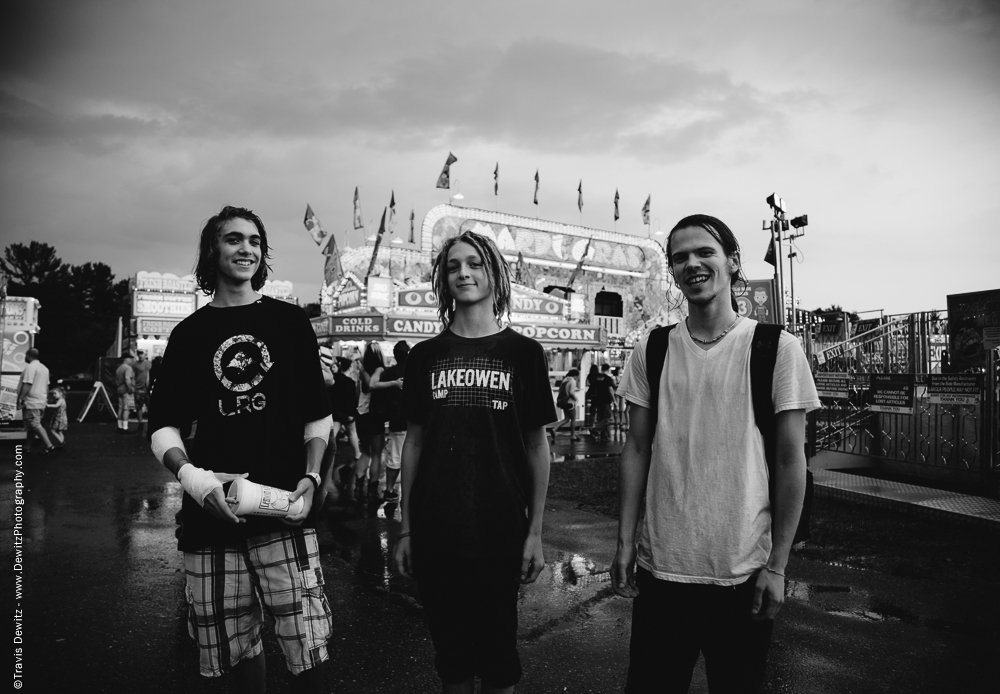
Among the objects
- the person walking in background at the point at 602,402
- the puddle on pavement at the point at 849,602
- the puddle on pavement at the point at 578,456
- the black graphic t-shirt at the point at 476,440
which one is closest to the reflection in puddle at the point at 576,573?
the puddle on pavement at the point at 849,602

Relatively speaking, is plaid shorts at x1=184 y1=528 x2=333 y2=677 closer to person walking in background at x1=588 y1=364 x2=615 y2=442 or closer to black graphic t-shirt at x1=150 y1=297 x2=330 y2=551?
black graphic t-shirt at x1=150 y1=297 x2=330 y2=551

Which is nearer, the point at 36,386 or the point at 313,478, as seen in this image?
the point at 313,478

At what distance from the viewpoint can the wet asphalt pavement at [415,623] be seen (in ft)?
10.3

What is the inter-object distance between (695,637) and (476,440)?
937 millimetres

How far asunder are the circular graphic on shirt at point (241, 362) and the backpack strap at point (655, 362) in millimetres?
1364

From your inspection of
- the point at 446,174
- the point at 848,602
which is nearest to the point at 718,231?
the point at 848,602

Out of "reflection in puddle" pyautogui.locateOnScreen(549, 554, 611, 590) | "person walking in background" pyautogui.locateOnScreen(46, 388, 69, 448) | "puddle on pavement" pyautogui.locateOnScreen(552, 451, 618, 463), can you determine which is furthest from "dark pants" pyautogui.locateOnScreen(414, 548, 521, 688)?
"person walking in background" pyautogui.locateOnScreen(46, 388, 69, 448)

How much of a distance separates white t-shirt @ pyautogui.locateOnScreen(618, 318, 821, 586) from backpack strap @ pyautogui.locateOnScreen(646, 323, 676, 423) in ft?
0.19

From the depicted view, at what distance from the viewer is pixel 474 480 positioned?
7.09ft

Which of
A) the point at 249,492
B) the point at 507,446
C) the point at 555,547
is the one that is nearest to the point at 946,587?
the point at 555,547

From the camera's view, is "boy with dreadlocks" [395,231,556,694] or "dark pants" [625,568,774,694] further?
"boy with dreadlocks" [395,231,556,694]

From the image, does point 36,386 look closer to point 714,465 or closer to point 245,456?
point 245,456

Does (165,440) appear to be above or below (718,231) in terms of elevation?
below

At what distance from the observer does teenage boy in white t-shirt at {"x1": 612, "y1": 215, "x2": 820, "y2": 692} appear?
189 cm
